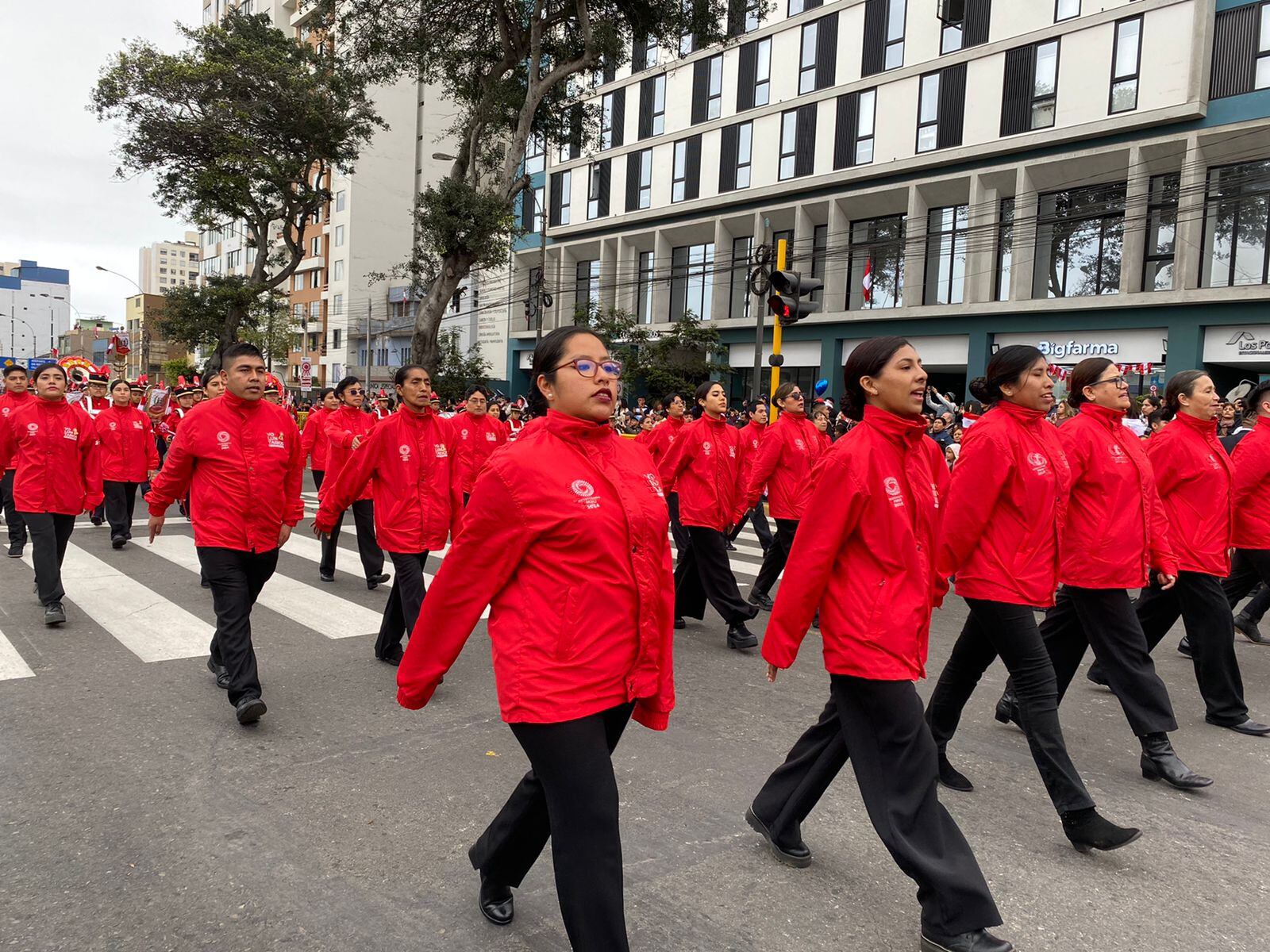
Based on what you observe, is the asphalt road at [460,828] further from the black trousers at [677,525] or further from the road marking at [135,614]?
the black trousers at [677,525]

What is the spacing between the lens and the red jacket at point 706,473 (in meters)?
7.58

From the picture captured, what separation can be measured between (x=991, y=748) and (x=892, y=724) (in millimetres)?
2251

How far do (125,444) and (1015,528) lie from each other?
1109cm

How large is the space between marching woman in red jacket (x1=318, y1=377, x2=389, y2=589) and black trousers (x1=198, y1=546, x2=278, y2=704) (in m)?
2.34

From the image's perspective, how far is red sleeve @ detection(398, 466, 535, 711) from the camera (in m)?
2.59

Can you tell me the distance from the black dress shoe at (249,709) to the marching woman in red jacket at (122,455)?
7171 millimetres

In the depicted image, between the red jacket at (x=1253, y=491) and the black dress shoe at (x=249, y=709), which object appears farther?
the red jacket at (x=1253, y=491)

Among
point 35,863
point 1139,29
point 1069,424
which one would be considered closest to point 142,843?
point 35,863

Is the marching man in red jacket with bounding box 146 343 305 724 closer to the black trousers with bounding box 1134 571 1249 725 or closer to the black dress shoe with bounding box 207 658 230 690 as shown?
the black dress shoe with bounding box 207 658 230 690

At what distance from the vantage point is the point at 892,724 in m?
3.03

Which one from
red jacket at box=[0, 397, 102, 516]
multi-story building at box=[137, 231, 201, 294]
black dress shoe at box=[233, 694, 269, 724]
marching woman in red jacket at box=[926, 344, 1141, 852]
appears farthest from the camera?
multi-story building at box=[137, 231, 201, 294]

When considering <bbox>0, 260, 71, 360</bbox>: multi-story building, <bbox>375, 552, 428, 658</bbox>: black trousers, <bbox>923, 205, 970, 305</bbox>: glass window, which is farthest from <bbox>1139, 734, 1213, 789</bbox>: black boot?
<bbox>0, 260, 71, 360</bbox>: multi-story building

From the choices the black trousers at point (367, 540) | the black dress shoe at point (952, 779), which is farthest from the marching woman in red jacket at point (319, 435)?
the black dress shoe at point (952, 779)

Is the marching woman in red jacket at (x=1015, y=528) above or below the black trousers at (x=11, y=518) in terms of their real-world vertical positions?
above
